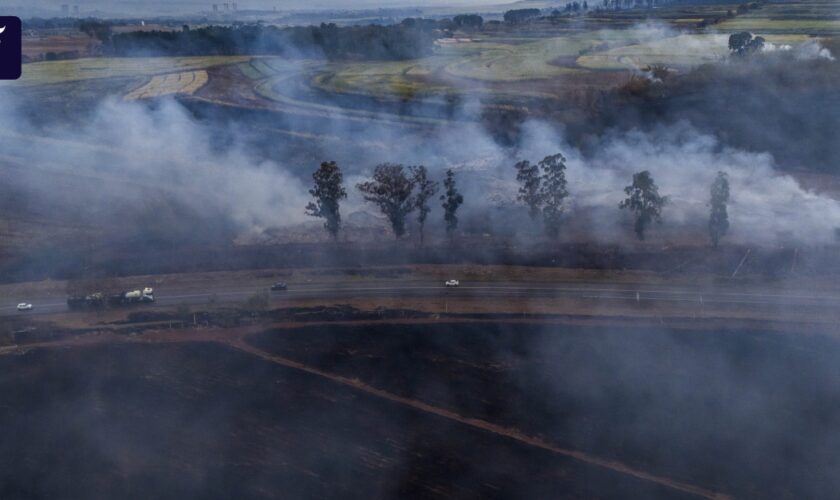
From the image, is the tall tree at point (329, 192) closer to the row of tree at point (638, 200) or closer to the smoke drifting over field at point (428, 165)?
the smoke drifting over field at point (428, 165)

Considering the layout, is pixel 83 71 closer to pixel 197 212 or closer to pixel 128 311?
pixel 197 212

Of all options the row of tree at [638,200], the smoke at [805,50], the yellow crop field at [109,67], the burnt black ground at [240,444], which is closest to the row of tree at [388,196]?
the row of tree at [638,200]

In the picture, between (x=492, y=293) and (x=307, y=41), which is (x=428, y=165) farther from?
(x=307, y=41)

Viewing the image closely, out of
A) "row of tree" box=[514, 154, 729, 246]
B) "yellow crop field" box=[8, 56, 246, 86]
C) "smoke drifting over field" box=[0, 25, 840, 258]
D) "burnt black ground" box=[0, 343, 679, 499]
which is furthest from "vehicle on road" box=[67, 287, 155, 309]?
"yellow crop field" box=[8, 56, 246, 86]

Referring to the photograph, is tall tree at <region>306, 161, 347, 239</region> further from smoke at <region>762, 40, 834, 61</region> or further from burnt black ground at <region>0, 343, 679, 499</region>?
smoke at <region>762, 40, 834, 61</region>

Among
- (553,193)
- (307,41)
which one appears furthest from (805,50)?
(307,41)
